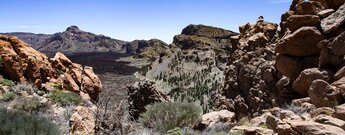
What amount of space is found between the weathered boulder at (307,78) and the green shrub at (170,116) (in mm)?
3701

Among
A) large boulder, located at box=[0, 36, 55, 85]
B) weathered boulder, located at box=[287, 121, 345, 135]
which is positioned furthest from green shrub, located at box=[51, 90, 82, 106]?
weathered boulder, located at box=[287, 121, 345, 135]

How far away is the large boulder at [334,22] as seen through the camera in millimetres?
12773

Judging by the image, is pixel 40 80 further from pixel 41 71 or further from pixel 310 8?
pixel 310 8

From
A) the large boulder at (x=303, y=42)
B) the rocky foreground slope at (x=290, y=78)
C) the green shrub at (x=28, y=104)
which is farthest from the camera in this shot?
the green shrub at (x=28, y=104)

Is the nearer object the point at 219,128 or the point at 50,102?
the point at 219,128

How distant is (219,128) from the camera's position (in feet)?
41.0

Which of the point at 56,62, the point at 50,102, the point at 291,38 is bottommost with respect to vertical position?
the point at 50,102

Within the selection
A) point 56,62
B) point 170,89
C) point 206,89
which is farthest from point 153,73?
point 56,62

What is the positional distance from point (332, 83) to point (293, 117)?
70.9 inches

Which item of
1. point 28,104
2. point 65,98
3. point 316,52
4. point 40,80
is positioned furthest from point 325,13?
point 40,80

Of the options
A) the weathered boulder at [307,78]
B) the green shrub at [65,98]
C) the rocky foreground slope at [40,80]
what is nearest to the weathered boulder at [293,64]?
the weathered boulder at [307,78]

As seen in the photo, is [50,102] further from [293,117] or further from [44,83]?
[293,117]

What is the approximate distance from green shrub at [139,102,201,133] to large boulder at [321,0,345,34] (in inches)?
210

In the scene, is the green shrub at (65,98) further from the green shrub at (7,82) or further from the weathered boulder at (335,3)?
the weathered boulder at (335,3)
